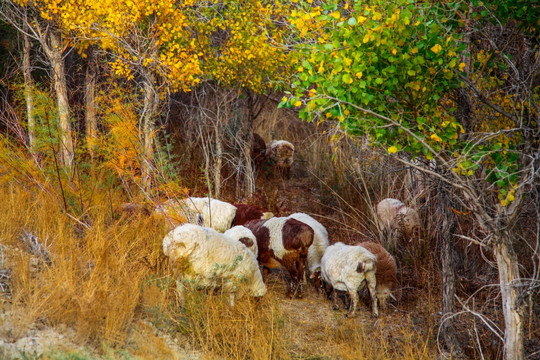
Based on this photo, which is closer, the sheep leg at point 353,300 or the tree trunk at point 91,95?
the sheep leg at point 353,300

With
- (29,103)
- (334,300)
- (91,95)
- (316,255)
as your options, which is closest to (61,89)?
(29,103)

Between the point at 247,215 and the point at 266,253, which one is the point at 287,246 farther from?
the point at 247,215

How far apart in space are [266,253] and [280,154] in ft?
17.0

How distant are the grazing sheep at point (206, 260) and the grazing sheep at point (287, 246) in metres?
0.86

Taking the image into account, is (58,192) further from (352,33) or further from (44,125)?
(352,33)

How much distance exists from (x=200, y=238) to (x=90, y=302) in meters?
1.18

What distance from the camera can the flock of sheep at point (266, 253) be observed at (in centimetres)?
516

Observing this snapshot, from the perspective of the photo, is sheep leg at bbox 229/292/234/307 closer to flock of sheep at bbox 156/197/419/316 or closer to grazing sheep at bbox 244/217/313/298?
flock of sheep at bbox 156/197/419/316

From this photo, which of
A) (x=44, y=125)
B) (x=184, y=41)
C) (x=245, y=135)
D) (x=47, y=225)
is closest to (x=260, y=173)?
(x=245, y=135)

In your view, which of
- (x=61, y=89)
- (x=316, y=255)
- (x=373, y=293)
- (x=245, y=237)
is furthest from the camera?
(x=61, y=89)

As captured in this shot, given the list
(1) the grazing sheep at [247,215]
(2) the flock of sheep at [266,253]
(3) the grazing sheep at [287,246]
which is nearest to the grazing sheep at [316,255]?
(2) the flock of sheep at [266,253]

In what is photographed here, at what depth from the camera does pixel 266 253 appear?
636cm

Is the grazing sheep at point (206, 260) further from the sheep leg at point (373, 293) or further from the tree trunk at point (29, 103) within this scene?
the tree trunk at point (29, 103)

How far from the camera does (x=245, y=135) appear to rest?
967cm
